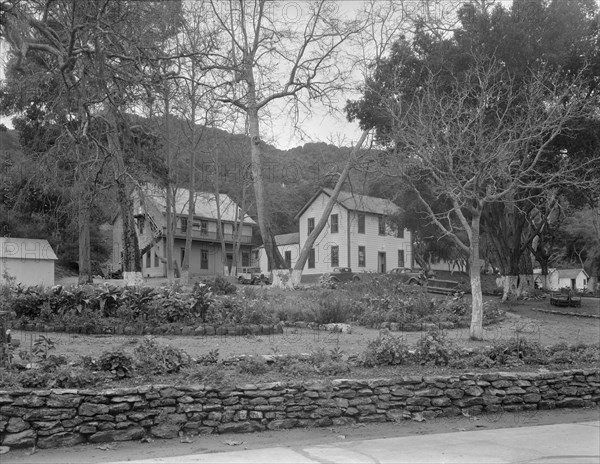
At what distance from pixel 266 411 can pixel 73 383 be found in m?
2.43

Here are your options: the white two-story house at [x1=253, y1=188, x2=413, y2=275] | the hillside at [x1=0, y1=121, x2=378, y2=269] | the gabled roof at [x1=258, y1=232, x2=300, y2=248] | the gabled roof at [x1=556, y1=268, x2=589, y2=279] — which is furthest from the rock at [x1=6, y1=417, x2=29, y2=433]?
the gabled roof at [x1=556, y1=268, x2=589, y2=279]

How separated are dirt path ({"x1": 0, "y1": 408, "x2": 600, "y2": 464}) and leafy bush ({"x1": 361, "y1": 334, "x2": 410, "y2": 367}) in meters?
1.14

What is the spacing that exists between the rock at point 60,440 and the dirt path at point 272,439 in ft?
0.24

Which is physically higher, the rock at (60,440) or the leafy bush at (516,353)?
the leafy bush at (516,353)

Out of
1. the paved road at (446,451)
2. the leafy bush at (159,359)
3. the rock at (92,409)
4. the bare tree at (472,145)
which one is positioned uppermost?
the bare tree at (472,145)

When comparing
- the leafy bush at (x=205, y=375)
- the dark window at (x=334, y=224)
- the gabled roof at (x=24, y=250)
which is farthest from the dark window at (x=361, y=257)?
the leafy bush at (x=205, y=375)

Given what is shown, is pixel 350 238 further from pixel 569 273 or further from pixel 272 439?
pixel 272 439

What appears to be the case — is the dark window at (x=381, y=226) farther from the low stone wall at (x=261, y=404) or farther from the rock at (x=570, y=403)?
the low stone wall at (x=261, y=404)

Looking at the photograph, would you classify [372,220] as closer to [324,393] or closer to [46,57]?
[46,57]

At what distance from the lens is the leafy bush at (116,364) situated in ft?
27.0

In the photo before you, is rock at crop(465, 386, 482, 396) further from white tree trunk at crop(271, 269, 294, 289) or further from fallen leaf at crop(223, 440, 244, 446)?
white tree trunk at crop(271, 269, 294, 289)

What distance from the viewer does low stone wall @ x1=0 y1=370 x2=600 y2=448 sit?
7215 mm

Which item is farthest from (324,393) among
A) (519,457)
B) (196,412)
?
(519,457)

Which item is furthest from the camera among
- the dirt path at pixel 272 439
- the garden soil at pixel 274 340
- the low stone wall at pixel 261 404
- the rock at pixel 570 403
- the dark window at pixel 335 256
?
the dark window at pixel 335 256
